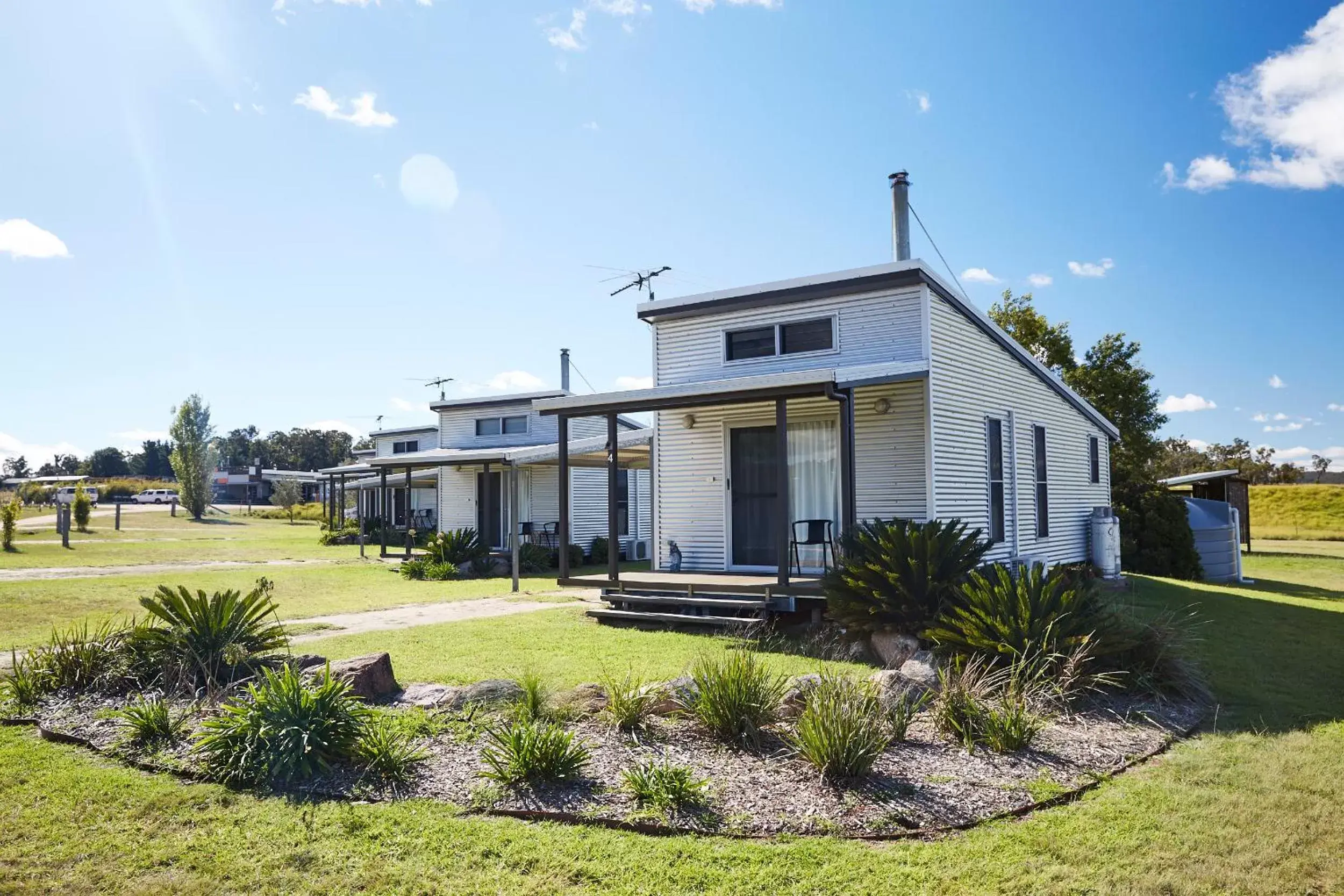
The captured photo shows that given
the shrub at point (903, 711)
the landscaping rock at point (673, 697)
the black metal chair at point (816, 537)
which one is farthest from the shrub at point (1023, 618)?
the black metal chair at point (816, 537)

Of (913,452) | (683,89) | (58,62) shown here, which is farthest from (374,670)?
(58,62)

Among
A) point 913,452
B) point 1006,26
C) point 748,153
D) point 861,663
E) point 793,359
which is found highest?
point 1006,26

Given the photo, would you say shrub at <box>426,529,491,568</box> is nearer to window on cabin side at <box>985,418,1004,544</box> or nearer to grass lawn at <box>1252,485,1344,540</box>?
window on cabin side at <box>985,418,1004,544</box>

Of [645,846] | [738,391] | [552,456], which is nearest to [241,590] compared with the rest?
[552,456]

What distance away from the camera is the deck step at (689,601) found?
10.3m

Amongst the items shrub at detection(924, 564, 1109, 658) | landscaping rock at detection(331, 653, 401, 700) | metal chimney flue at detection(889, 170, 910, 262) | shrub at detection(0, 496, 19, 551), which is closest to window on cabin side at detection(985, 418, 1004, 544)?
metal chimney flue at detection(889, 170, 910, 262)

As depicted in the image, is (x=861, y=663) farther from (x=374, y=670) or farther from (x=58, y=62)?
(x=58, y=62)

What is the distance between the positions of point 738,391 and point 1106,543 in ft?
32.8

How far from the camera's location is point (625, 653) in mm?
8938

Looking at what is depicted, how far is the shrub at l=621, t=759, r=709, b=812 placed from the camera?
4410 mm

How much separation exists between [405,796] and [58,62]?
1158cm

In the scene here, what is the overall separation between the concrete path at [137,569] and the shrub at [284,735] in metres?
13.9

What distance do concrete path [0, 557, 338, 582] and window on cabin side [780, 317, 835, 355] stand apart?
13.8 meters

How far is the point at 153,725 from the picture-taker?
18.5ft
